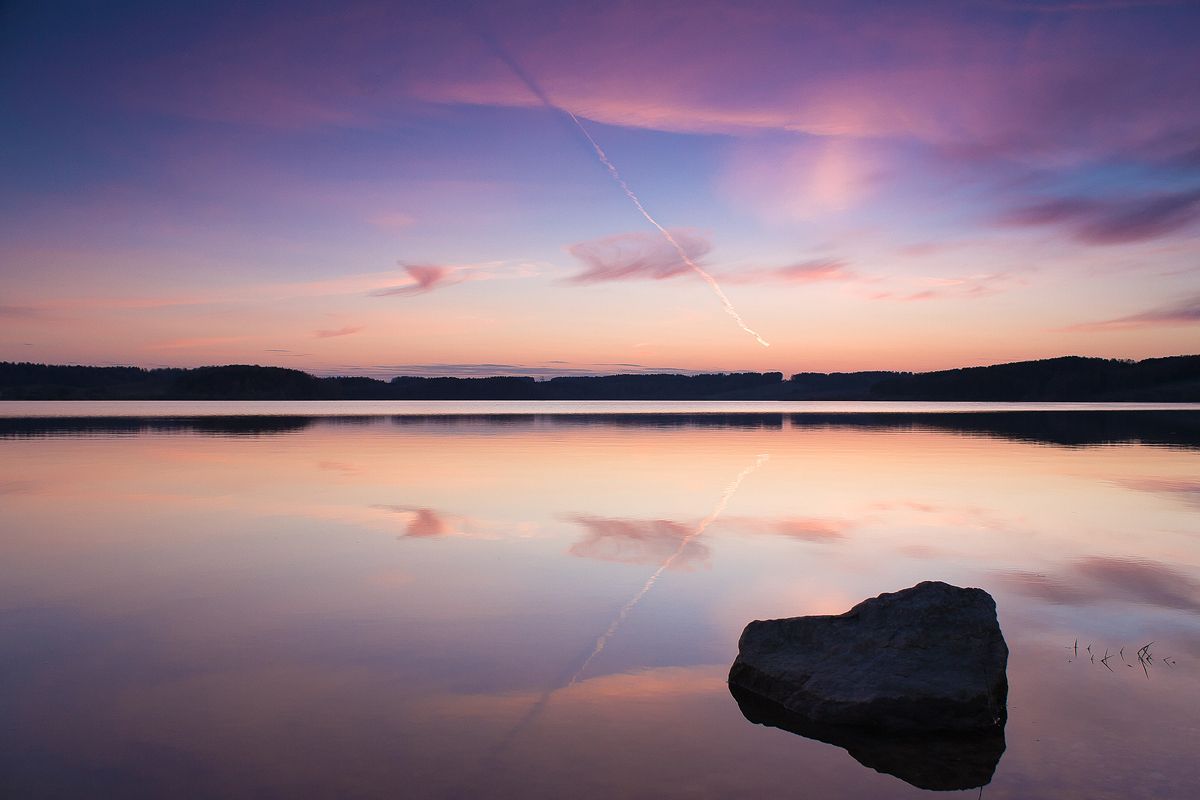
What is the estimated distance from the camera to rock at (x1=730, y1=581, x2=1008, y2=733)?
6914mm

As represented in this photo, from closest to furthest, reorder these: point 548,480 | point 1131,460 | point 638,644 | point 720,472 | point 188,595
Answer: point 638,644 < point 188,595 < point 548,480 < point 720,472 < point 1131,460

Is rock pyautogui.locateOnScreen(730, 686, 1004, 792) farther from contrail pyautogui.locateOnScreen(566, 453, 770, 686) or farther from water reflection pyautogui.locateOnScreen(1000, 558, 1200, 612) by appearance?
water reflection pyautogui.locateOnScreen(1000, 558, 1200, 612)

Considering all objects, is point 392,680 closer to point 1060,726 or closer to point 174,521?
point 1060,726

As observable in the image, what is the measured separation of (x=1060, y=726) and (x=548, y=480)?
18.3 meters

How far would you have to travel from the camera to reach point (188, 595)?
11117 mm

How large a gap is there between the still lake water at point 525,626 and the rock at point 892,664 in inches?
16.2

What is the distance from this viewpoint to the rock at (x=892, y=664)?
691 cm

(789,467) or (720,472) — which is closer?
(720,472)

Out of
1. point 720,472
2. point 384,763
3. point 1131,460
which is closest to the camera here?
point 384,763

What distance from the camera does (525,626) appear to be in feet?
31.9

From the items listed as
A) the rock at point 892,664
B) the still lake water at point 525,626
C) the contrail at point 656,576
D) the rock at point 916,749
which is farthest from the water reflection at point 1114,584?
the rock at point 916,749

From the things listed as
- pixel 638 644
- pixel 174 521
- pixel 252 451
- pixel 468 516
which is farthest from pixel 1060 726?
pixel 252 451

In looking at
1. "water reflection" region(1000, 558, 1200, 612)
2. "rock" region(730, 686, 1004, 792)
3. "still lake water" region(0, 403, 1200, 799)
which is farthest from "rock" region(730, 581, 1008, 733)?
"water reflection" region(1000, 558, 1200, 612)

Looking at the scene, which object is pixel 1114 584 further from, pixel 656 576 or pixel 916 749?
pixel 916 749
